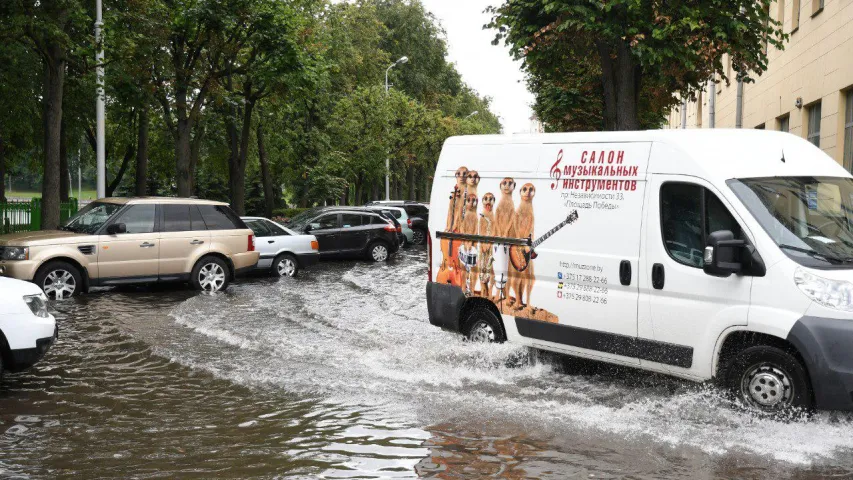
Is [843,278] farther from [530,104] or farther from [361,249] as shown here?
[530,104]

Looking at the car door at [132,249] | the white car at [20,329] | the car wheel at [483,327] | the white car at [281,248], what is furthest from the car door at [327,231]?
the white car at [20,329]

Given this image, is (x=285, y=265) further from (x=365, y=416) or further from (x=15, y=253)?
(x=365, y=416)

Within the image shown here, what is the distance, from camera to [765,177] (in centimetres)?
750

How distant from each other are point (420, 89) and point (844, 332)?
2120 inches

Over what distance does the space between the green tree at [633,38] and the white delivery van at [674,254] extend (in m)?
9.33

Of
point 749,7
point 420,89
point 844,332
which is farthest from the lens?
point 420,89

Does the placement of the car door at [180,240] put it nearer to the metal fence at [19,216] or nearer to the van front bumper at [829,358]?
the van front bumper at [829,358]

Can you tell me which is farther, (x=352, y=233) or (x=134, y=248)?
(x=352, y=233)

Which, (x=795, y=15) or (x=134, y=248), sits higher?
(x=795, y=15)

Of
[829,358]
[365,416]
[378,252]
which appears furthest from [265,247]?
[829,358]

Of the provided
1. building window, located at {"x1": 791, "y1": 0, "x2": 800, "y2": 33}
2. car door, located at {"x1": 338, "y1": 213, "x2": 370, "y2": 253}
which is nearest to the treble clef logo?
car door, located at {"x1": 338, "y1": 213, "x2": 370, "y2": 253}

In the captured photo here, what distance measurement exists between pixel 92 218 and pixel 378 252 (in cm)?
1063

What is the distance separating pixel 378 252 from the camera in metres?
25.6

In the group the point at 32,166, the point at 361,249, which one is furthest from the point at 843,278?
the point at 32,166
